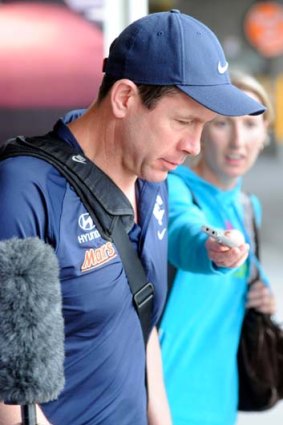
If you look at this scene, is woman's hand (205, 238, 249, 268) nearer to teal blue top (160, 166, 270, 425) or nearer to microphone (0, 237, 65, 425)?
teal blue top (160, 166, 270, 425)

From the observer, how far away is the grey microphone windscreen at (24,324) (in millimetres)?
1051

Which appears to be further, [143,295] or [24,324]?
[143,295]

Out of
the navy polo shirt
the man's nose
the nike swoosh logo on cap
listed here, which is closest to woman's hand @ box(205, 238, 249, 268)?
the navy polo shirt

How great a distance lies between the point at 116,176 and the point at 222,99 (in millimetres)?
259

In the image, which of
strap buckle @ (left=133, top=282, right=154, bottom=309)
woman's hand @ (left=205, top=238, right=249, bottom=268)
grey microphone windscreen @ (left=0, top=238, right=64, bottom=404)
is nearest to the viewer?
grey microphone windscreen @ (left=0, top=238, right=64, bottom=404)

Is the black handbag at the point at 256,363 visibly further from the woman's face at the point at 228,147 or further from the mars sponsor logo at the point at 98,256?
the mars sponsor logo at the point at 98,256

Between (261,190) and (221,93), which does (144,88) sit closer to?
(221,93)

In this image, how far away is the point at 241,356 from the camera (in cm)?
206

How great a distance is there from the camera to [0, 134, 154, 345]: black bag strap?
4.30ft

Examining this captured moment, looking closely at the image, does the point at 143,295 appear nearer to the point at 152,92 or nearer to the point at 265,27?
the point at 152,92

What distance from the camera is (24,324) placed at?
1.06 m

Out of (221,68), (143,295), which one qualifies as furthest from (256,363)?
(221,68)

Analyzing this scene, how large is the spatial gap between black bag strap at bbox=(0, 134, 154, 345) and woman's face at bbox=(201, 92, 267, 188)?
724 mm

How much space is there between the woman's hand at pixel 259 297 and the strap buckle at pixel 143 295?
60cm
